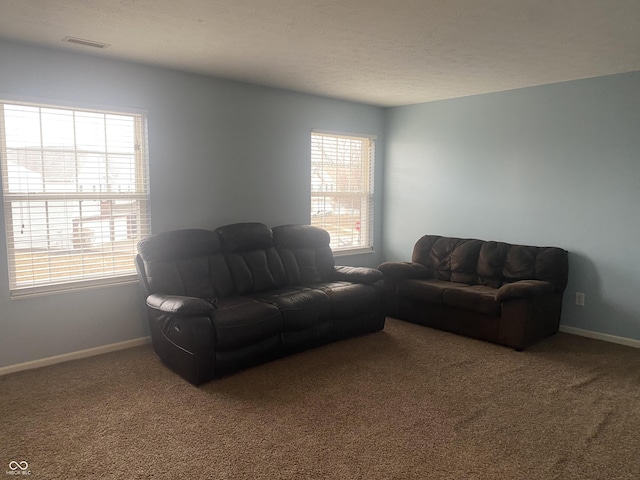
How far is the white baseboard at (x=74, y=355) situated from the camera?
3.57 meters

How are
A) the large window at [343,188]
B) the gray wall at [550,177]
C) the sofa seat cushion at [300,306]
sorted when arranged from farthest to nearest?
1. the large window at [343,188]
2. the gray wall at [550,177]
3. the sofa seat cushion at [300,306]

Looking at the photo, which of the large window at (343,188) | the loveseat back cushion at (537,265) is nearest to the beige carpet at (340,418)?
the loveseat back cushion at (537,265)

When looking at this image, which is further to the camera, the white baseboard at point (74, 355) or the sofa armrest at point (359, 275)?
the sofa armrest at point (359, 275)

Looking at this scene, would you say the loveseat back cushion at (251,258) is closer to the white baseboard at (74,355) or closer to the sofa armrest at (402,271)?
the white baseboard at (74,355)

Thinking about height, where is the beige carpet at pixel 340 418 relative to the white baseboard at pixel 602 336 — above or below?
below

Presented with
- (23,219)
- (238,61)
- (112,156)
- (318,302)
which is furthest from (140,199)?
(318,302)

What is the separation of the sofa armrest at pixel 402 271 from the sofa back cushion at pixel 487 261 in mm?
202

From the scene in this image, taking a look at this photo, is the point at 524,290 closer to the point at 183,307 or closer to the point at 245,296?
the point at 245,296

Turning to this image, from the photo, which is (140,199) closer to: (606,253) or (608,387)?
(608,387)

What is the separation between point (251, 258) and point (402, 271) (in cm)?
162

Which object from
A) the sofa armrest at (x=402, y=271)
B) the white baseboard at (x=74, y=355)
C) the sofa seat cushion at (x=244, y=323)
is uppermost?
the sofa armrest at (x=402, y=271)

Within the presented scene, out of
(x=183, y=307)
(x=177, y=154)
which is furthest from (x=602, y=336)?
(x=177, y=154)

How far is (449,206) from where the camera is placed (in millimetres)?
5566

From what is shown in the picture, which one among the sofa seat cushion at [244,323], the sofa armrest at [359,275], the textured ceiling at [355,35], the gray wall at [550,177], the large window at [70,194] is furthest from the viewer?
Result: the sofa armrest at [359,275]
